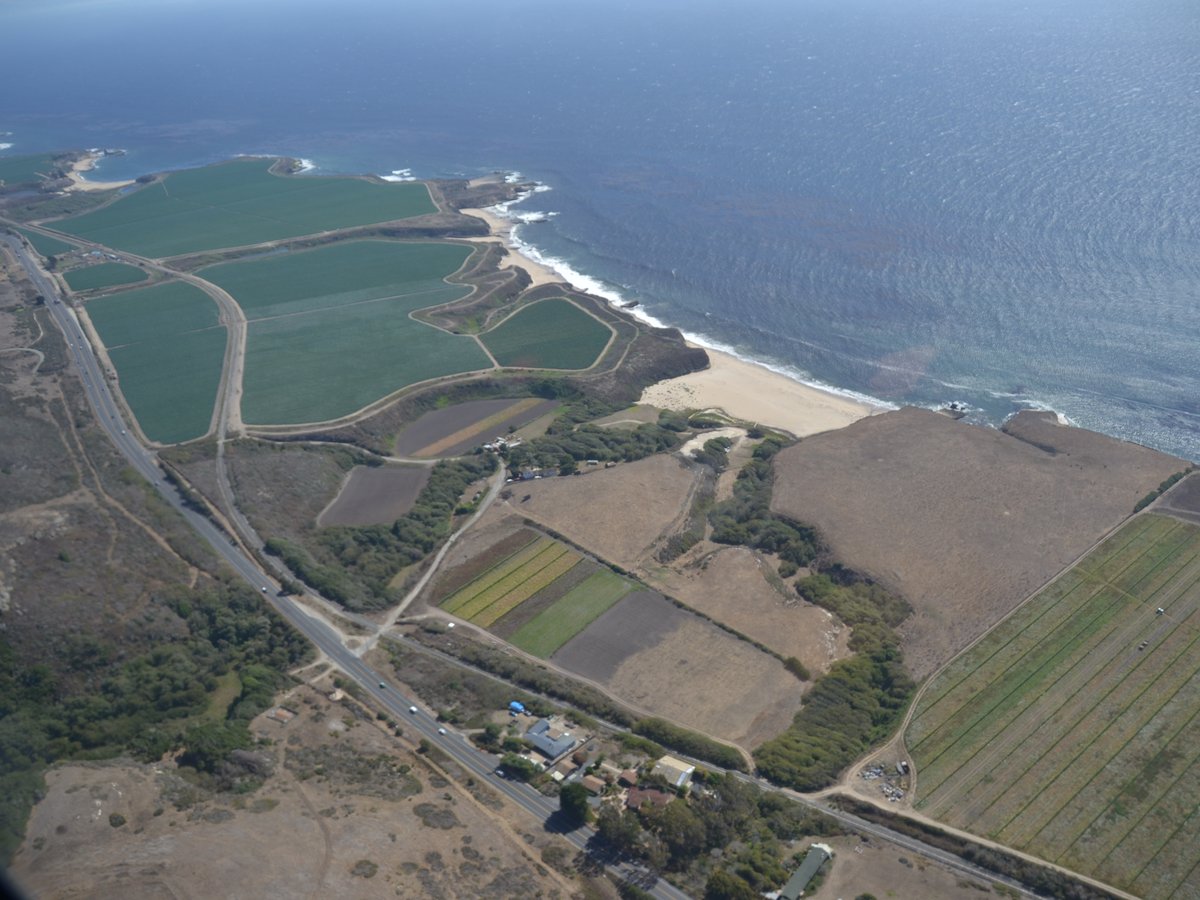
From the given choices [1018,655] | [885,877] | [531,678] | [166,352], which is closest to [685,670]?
[531,678]

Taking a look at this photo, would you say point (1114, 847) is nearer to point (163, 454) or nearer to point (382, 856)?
point (382, 856)

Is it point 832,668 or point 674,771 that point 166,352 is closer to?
point 674,771

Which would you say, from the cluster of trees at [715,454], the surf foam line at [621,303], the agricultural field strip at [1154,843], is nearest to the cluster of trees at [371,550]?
the cluster of trees at [715,454]

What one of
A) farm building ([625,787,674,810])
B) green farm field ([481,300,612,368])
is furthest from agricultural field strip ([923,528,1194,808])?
green farm field ([481,300,612,368])

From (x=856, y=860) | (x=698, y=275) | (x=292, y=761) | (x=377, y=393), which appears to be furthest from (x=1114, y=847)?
(x=698, y=275)

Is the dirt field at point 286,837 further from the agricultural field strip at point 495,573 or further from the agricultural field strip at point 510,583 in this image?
the agricultural field strip at point 495,573
